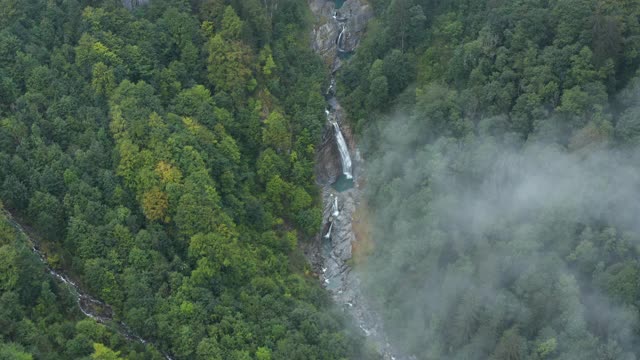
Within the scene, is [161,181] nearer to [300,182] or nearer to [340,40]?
[300,182]

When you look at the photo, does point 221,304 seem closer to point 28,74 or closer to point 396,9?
point 28,74

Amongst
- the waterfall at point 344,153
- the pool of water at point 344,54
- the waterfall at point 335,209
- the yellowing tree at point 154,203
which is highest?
the yellowing tree at point 154,203

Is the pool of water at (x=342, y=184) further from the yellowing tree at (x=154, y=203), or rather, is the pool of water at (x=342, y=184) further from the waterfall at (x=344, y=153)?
the yellowing tree at (x=154, y=203)

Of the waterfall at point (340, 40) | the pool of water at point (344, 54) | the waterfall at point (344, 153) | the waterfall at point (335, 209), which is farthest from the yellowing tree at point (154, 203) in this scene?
the waterfall at point (340, 40)

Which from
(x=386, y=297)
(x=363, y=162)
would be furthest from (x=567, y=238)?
(x=363, y=162)

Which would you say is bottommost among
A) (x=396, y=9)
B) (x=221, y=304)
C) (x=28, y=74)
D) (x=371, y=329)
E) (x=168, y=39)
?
(x=371, y=329)

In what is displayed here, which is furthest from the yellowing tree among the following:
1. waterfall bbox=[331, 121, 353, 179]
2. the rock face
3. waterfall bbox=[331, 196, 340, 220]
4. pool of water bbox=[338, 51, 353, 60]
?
pool of water bbox=[338, 51, 353, 60]
